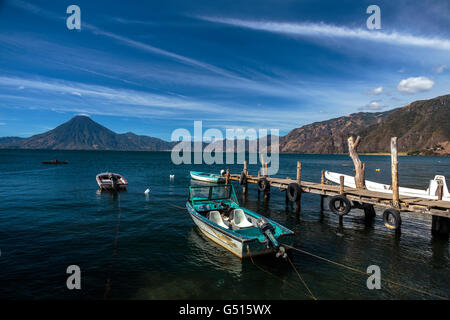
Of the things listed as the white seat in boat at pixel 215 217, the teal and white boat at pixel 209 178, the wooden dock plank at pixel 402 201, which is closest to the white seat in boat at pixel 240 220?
the white seat in boat at pixel 215 217

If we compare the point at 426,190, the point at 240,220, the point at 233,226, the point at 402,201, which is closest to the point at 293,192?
the point at 402,201

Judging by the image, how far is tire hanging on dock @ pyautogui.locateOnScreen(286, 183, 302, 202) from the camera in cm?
2453

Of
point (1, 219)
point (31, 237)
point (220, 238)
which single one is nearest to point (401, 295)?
point (220, 238)

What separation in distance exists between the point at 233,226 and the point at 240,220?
73 centimetres

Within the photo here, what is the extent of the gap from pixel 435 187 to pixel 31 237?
110 feet

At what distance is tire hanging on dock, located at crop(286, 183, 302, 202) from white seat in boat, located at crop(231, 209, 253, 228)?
10.2 m

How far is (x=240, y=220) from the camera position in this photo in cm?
1623

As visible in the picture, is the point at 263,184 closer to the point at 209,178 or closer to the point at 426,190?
the point at 209,178

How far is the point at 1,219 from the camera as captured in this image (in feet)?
61.7

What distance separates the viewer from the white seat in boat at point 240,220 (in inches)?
619

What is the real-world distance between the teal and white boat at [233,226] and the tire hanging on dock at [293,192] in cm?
861

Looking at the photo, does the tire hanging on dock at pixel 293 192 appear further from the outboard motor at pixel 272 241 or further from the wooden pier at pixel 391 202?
the outboard motor at pixel 272 241
